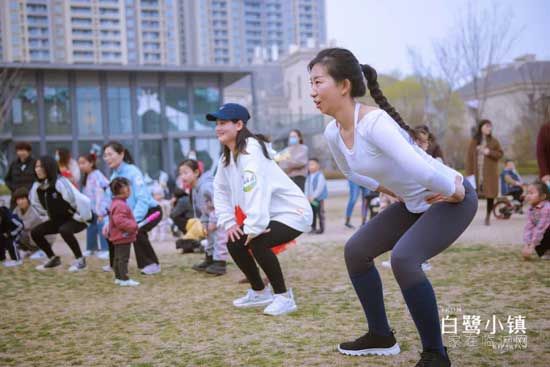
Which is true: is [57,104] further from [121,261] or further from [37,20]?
[37,20]

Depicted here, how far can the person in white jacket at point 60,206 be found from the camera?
7.77 meters

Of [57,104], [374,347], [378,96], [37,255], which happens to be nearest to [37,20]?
[57,104]

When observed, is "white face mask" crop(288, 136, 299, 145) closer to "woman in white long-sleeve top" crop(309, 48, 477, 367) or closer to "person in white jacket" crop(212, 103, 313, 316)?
"person in white jacket" crop(212, 103, 313, 316)

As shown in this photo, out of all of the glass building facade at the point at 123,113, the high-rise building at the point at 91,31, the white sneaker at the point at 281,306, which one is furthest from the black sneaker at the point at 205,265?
the high-rise building at the point at 91,31

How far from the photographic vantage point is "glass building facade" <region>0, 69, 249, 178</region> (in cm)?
3262

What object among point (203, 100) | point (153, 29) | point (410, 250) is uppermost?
point (153, 29)

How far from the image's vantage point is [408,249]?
3.02 meters

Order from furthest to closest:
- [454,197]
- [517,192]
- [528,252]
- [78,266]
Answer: [517,192], [78,266], [528,252], [454,197]

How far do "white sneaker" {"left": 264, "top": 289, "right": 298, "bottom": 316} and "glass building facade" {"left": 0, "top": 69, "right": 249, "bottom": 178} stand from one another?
1132 inches

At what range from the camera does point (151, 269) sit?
7473 millimetres

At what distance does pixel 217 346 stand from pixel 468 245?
592cm

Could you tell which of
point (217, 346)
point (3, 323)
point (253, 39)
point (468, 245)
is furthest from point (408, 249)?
point (253, 39)

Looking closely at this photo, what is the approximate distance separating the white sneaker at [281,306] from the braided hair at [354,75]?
2.20m

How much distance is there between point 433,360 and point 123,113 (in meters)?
33.5
